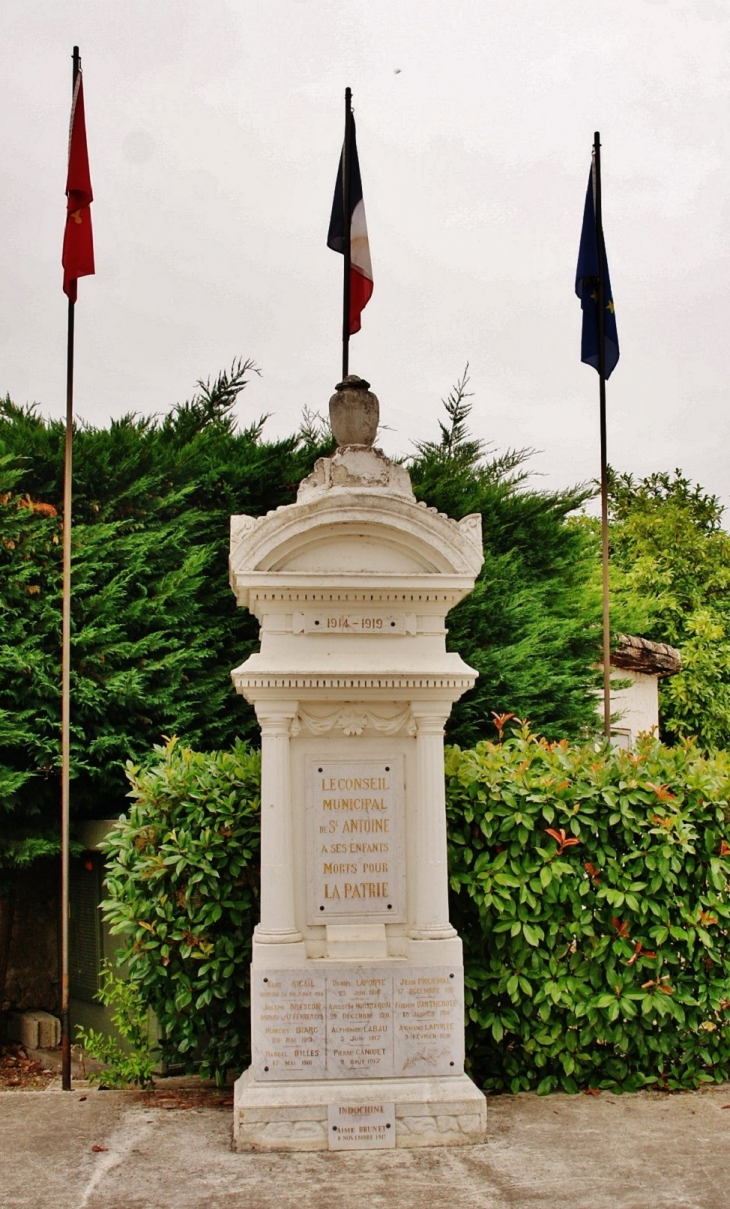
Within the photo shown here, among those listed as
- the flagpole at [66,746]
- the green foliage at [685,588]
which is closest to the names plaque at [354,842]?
the flagpole at [66,746]

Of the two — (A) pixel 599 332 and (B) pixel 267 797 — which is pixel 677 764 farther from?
(A) pixel 599 332

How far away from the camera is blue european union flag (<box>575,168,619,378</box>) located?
361 inches

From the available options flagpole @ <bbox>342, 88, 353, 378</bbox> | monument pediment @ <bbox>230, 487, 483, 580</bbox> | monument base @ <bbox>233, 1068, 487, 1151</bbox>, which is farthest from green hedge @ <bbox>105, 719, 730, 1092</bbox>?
flagpole @ <bbox>342, 88, 353, 378</bbox>

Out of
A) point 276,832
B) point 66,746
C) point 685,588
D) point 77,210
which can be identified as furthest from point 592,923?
Result: point 685,588

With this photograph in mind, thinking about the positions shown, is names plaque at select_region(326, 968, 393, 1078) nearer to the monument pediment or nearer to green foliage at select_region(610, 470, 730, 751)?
the monument pediment

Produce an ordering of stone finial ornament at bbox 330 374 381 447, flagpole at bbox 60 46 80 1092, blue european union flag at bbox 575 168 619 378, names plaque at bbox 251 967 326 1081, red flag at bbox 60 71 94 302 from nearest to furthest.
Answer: names plaque at bbox 251 967 326 1081 < stone finial ornament at bbox 330 374 381 447 < flagpole at bbox 60 46 80 1092 < red flag at bbox 60 71 94 302 < blue european union flag at bbox 575 168 619 378

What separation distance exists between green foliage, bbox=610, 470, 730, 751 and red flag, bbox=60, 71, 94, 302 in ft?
32.4

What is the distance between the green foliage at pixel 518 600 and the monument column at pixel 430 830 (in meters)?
3.66

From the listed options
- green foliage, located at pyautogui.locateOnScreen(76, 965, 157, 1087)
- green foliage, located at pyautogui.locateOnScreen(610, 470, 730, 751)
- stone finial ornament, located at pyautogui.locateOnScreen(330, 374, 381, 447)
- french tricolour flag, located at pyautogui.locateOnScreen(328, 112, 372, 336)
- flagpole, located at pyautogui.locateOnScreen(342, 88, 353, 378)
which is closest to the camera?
stone finial ornament, located at pyautogui.locateOnScreen(330, 374, 381, 447)

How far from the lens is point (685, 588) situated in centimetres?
2184

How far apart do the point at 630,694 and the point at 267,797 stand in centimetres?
983

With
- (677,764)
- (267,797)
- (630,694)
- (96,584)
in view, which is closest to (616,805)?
(677,764)

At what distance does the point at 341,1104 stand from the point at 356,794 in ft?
5.16

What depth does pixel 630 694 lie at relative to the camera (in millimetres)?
15102
